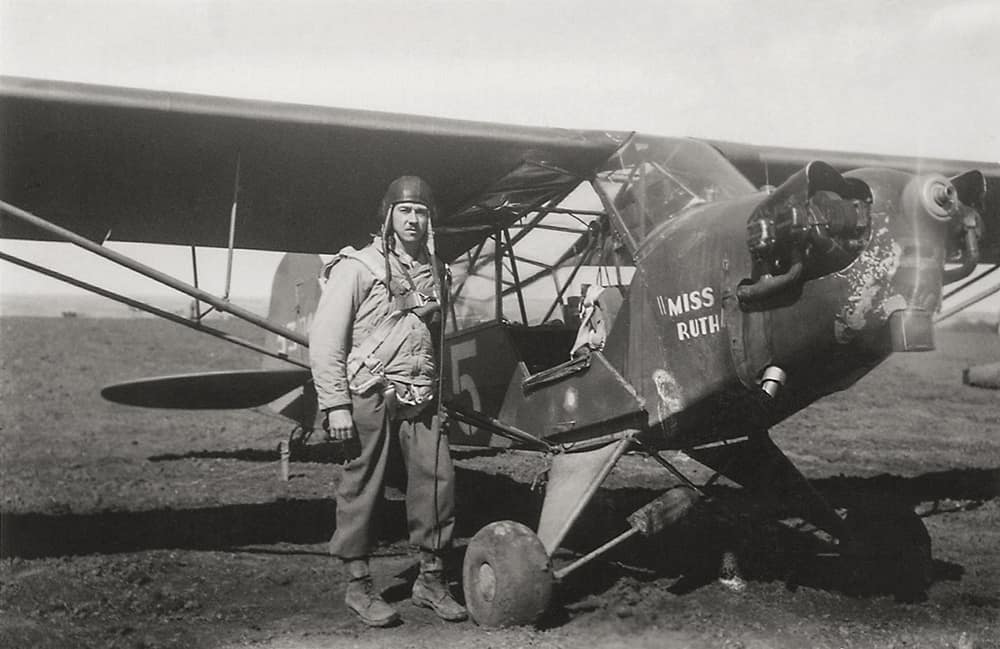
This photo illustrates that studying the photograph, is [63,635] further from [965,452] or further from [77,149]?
[965,452]

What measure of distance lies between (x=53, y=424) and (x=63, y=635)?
12353mm

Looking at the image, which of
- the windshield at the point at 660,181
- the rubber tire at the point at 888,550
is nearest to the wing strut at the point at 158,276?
the windshield at the point at 660,181

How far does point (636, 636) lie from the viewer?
396cm

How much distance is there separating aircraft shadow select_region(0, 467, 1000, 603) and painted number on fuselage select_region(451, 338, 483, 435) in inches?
41.4

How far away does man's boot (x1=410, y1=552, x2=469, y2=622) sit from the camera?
13.7ft

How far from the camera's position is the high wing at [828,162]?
6.73m

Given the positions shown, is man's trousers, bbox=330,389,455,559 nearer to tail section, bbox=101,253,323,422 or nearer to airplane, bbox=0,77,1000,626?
airplane, bbox=0,77,1000,626

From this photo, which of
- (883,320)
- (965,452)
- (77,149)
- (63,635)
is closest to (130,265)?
(77,149)

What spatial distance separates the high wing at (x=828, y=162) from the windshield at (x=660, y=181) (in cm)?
182

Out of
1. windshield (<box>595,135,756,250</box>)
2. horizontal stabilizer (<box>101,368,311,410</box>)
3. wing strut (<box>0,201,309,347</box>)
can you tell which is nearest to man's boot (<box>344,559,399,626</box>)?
wing strut (<box>0,201,309,347</box>)

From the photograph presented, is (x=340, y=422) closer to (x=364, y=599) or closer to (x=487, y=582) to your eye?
(x=364, y=599)

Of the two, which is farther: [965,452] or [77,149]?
[965,452]

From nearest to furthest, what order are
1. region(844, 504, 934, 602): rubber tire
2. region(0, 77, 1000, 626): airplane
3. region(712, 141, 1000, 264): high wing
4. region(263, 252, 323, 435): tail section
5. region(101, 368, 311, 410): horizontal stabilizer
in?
1. region(0, 77, 1000, 626): airplane
2. region(844, 504, 934, 602): rubber tire
3. region(712, 141, 1000, 264): high wing
4. region(101, 368, 311, 410): horizontal stabilizer
5. region(263, 252, 323, 435): tail section

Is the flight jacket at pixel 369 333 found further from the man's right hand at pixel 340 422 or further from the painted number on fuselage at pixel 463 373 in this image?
the painted number on fuselage at pixel 463 373
